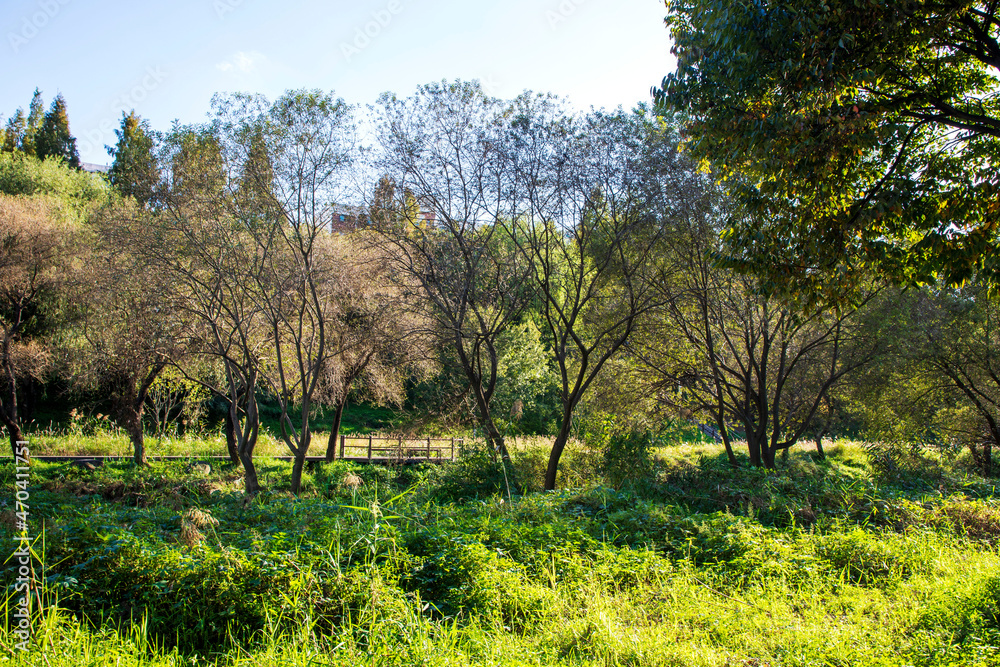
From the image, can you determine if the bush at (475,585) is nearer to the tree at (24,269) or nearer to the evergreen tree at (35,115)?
the tree at (24,269)

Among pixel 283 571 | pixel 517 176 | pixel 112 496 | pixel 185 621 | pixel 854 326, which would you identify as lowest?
pixel 112 496

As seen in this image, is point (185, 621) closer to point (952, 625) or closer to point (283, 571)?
point (283, 571)

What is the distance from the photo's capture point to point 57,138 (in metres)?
42.9

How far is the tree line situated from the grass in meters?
5.43

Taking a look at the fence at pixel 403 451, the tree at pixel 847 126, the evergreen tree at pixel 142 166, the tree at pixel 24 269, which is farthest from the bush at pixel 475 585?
the tree at pixel 24 269

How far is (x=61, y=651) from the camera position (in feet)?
11.6

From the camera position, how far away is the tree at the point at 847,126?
583 cm

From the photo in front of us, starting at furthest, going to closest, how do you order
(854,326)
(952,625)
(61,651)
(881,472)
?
(854,326) < (881,472) < (952,625) < (61,651)

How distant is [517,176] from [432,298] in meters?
3.24

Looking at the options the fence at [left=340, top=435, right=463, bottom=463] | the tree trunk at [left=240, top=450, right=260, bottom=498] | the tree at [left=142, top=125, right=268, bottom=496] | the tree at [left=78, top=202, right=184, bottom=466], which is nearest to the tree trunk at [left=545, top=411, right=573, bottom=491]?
the fence at [left=340, top=435, right=463, bottom=463]

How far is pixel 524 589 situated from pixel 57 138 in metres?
51.8

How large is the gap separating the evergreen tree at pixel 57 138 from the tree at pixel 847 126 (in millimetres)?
46199

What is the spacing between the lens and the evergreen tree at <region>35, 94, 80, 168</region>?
4125 cm

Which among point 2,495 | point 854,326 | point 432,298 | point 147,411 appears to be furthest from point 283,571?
point 147,411
